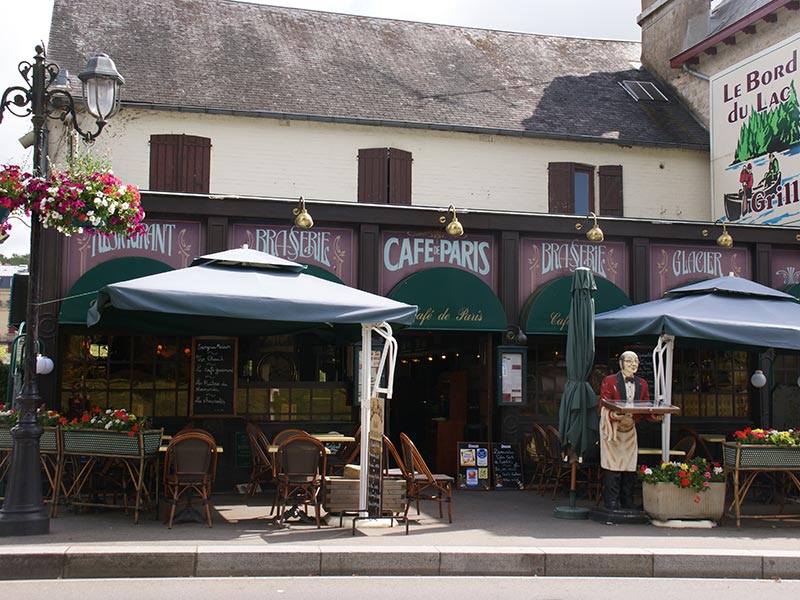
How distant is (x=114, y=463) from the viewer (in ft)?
34.9

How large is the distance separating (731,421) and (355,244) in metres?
6.63

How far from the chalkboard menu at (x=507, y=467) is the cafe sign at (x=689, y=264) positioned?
338 centimetres

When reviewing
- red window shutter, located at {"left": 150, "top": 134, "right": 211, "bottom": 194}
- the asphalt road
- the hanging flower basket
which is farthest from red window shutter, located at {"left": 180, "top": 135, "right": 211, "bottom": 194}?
the asphalt road

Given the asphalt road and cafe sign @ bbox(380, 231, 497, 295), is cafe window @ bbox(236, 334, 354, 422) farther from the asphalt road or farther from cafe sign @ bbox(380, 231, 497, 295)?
the asphalt road

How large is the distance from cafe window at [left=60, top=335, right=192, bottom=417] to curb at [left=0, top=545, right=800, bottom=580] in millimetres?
5202

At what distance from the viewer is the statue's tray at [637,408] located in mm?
10281

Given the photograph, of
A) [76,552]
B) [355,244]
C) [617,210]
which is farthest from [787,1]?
[76,552]

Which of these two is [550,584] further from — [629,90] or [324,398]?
[629,90]

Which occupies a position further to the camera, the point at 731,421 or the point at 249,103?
the point at 249,103

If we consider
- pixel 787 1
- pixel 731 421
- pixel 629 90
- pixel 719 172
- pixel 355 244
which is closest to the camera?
pixel 355 244

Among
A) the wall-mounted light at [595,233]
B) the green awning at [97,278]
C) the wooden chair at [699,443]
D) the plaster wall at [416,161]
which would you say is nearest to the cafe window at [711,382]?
the wooden chair at [699,443]

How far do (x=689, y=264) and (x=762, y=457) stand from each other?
5.05m

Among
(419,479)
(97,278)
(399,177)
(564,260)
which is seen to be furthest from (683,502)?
(399,177)

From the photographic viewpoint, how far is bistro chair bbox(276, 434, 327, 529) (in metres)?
9.82
